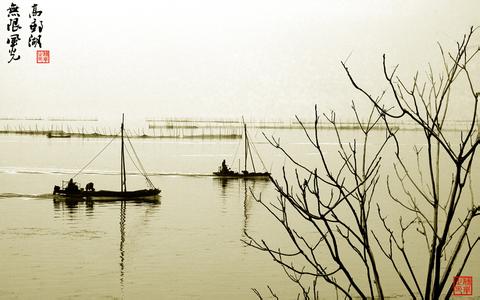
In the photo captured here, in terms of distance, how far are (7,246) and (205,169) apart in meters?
30.8

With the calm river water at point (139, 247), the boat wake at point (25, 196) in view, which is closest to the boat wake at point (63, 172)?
the calm river water at point (139, 247)

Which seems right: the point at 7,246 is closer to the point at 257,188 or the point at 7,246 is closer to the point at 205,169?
the point at 257,188

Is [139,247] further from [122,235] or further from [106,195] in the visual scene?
[106,195]

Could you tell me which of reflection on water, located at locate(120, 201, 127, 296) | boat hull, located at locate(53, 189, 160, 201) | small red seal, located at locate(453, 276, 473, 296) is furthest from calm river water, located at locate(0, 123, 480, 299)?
small red seal, located at locate(453, 276, 473, 296)

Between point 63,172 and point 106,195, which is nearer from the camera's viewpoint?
point 106,195

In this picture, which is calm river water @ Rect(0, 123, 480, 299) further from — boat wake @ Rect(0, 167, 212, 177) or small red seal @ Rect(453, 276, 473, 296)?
boat wake @ Rect(0, 167, 212, 177)

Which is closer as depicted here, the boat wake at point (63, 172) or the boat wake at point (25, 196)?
the boat wake at point (25, 196)

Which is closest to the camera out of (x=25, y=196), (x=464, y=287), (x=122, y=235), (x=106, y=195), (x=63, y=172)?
(x=464, y=287)

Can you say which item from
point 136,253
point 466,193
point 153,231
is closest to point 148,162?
Answer: point 466,193

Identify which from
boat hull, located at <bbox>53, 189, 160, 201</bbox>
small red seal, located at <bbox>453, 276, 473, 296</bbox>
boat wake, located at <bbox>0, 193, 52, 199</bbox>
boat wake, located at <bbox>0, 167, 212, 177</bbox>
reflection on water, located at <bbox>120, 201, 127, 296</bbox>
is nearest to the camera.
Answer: small red seal, located at <bbox>453, 276, 473, 296</bbox>

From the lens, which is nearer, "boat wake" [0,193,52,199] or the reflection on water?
the reflection on water

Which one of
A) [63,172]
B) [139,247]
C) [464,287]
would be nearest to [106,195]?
[139,247]

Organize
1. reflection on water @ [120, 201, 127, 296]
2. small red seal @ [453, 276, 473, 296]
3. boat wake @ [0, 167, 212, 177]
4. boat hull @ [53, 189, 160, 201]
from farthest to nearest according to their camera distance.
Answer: boat wake @ [0, 167, 212, 177] < boat hull @ [53, 189, 160, 201] < reflection on water @ [120, 201, 127, 296] < small red seal @ [453, 276, 473, 296]

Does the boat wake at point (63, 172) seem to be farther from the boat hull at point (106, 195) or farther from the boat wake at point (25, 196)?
the boat hull at point (106, 195)
